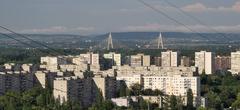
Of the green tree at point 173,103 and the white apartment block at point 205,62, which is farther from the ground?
the white apartment block at point 205,62

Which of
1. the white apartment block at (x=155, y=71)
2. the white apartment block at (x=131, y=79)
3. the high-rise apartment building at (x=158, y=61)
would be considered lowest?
the white apartment block at (x=131, y=79)

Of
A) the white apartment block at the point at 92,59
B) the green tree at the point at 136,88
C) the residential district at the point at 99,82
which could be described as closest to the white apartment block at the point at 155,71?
the residential district at the point at 99,82

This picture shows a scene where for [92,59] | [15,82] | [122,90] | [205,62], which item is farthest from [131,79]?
[92,59]

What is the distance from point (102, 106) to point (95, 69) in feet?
28.3

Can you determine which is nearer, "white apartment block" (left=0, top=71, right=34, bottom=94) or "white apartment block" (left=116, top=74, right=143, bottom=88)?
"white apartment block" (left=0, top=71, right=34, bottom=94)

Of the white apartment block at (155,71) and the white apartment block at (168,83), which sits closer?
the white apartment block at (168,83)

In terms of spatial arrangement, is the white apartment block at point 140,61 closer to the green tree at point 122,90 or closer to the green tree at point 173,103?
the green tree at point 122,90

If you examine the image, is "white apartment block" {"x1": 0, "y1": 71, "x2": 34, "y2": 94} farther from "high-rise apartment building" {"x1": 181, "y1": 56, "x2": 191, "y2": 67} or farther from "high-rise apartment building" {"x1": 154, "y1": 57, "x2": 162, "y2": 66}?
"high-rise apartment building" {"x1": 154, "y1": 57, "x2": 162, "y2": 66}

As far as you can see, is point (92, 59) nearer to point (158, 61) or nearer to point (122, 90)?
point (158, 61)

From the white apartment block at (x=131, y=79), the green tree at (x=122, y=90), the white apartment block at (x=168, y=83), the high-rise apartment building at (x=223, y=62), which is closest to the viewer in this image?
the green tree at (x=122, y=90)

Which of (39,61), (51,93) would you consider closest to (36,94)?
(51,93)

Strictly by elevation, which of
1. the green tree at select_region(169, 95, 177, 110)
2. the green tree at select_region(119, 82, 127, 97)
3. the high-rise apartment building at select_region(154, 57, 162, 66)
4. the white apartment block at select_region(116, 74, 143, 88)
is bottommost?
the green tree at select_region(169, 95, 177, 110)

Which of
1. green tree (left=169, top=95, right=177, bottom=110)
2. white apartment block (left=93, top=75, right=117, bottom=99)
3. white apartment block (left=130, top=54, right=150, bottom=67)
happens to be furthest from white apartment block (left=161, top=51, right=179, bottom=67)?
green tree (left=169, top=95, right=177, bottom=110)

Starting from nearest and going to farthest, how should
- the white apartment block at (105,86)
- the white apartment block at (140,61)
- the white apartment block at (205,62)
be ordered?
1. the white apartment block at (105,86)
2. the white apartment block at (205,62)
3. the white apartment block at (140,61)
